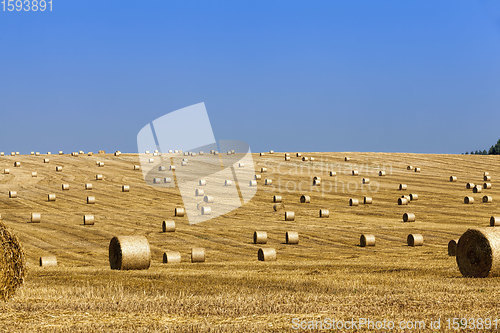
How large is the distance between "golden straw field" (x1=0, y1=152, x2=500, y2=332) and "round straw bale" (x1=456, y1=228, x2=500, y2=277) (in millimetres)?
588


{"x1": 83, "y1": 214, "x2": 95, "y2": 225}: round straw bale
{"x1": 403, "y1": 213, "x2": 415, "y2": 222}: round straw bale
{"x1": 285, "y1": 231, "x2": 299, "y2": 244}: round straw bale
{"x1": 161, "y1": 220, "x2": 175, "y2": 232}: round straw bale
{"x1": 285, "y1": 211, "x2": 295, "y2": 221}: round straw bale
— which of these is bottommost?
{"x1": 285, "y1": 231, "x2": 299, "y2": 244}: round straw bale

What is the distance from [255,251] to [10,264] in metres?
15.7

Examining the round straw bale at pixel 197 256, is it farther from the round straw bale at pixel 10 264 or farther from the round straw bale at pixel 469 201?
the round straw bale at pixel 469 201

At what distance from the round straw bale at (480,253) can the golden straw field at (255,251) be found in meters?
0.59

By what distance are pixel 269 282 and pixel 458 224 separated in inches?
907

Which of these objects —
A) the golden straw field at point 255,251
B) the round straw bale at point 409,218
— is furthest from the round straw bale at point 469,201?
the round straw bale at point 409,218

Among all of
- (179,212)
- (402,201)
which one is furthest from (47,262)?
(402,201)

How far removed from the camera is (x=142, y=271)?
20.3 meters

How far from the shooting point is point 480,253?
686 inches

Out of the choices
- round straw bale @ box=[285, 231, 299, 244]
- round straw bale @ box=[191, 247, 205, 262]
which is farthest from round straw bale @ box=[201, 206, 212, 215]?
round straw bale @ box=[191, 247, 205, 262]

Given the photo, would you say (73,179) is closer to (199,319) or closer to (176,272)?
(176,272)

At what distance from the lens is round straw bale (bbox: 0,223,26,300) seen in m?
13.3

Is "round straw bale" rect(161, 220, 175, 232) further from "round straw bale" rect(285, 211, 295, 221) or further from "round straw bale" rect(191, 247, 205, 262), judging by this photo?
"round straw bale" rect(191, 247, 205, 262)

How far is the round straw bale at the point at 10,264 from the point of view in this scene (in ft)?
43.7
